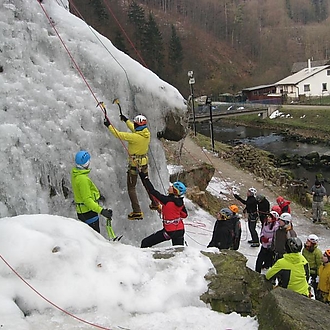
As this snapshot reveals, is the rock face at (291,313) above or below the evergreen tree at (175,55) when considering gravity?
below

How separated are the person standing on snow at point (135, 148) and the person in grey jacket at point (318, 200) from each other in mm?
8668

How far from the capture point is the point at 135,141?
24.6 ft

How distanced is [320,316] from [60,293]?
2832 millimetres

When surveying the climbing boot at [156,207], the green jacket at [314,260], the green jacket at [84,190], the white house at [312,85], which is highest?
the white house at [312,85]

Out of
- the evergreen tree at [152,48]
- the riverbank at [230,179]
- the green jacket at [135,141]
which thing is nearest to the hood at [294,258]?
the green jacket at [135,141]

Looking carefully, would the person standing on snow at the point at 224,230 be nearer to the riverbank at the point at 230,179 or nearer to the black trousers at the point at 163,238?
the black trousers at the point at 163,238

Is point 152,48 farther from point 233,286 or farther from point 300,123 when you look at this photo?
point 233,286

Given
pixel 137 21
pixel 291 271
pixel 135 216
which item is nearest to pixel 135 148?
pixel 135 216

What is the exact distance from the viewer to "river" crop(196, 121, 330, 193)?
1206 inches

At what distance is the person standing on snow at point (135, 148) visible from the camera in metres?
7.43

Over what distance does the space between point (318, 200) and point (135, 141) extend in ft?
32.7

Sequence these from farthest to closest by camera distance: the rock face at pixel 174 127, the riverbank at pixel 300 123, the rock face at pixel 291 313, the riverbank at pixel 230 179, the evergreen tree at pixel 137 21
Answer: the evergreen tree at pixel 137 21 < the riverbank at pixel 300 123 < the riverbank at pixel 230 179 < the rock face at pixel 174 127 < the rock face at pixel 291 313

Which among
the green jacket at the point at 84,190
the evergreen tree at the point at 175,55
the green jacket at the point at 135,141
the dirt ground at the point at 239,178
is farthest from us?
the evergreen tree at the point at 175,55

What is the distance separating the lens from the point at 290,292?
186 inches
